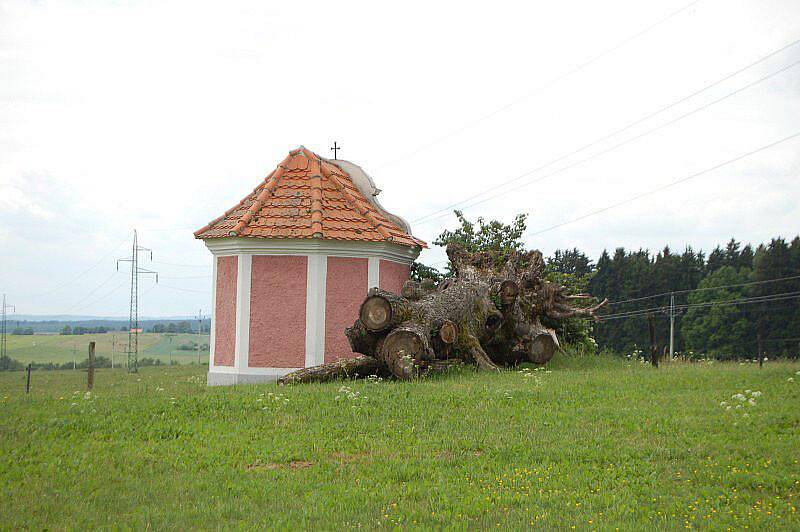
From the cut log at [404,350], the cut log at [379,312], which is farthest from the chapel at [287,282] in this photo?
the cut log at [404,350]

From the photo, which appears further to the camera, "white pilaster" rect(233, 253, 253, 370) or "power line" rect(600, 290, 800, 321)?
"power line" rect(600, 290, 800, 321)

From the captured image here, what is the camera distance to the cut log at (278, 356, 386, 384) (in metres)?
15.4

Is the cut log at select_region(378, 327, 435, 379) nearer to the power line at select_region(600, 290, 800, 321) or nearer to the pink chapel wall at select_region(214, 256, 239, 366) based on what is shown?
the pink chapel wall at select_region(214, 256, 239, 366)

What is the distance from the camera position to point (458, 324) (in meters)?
16.7

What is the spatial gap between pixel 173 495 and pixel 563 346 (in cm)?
1577

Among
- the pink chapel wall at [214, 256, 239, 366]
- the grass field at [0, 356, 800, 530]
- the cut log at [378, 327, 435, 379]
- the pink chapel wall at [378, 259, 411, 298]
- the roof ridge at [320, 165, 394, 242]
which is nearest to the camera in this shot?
the grass field at [0, 356, 800, 530]

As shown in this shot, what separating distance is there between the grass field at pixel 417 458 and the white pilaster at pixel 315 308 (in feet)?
18.4

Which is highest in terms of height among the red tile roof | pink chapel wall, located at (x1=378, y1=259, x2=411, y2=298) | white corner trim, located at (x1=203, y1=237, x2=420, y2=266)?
the red tile roof

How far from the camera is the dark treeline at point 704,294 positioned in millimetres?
46156

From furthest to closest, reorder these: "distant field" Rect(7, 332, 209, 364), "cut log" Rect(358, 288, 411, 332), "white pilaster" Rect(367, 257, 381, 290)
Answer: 1. "distant field" Rect(7, 332, 209, 364)
2. "white pilaster" Rect(367, 257, 381, 290)
3. "cut log" Rect(358, 288, 411, 332)

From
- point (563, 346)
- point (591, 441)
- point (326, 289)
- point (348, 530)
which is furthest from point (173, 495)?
point (563, 346)

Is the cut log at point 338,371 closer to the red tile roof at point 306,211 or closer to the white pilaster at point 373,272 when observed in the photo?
the white pilaster at point 373,272

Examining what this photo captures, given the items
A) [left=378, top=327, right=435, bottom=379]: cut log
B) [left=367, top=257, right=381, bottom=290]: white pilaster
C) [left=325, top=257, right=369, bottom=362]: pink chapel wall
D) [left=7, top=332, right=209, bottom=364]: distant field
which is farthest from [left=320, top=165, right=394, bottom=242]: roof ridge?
[left=7, top=332, right=209, bottom=364]: distant field

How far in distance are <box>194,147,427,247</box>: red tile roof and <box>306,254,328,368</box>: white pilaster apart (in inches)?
33.0
